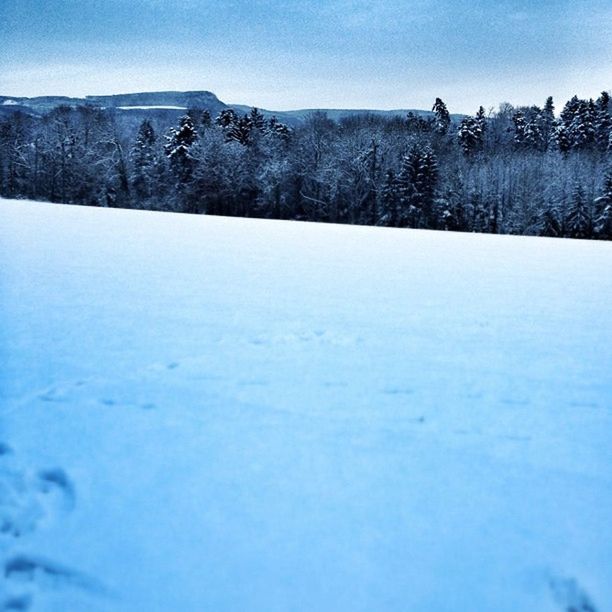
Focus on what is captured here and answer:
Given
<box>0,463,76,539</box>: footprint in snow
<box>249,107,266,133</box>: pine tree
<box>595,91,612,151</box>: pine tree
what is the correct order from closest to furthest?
<box>0,463,76,539</box>: footprint in snow
<box>595,91,612,151</box>: pine tree
<box>249,107,266,133</box>: pine tree

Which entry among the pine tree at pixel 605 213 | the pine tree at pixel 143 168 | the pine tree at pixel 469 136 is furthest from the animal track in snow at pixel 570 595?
the pine tree at pixel 469 136

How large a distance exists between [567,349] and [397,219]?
38.4 metres

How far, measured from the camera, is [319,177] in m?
42.3

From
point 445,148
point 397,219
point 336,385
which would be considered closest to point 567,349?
point 336,385

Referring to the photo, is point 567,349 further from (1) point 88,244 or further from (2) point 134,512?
(1) point 88,244

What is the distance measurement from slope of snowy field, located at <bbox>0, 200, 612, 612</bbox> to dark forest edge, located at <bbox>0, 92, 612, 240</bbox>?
125 feet

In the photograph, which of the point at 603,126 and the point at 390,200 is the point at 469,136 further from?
the point at 390,200

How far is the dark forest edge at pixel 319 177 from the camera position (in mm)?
41781

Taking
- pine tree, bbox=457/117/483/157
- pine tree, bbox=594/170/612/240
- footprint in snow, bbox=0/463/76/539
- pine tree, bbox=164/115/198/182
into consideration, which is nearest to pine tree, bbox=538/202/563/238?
pine tree, bbox=594/170/612/240

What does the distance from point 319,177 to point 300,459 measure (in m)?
41.4

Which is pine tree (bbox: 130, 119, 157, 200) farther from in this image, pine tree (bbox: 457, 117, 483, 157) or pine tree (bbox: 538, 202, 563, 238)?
pine tree (bbox: 457, 117, 483, 157)

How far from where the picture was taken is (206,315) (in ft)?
16.6

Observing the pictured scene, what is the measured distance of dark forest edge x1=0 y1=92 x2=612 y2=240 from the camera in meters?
41.8

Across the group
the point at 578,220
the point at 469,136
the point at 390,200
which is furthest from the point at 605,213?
the point at 469,136
